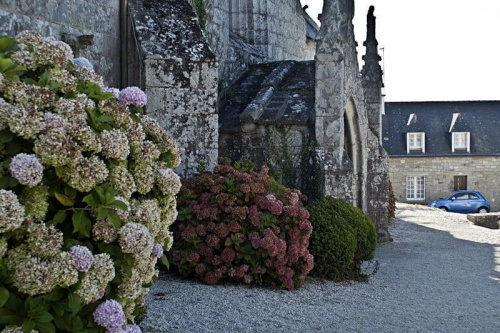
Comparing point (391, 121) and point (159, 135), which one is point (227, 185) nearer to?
point (159, 135)

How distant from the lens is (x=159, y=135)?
391 cm

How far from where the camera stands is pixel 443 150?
37.2 meters

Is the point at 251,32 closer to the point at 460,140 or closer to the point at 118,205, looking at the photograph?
the point at 118,205

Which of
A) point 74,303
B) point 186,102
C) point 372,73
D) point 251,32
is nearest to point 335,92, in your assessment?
point 186,102

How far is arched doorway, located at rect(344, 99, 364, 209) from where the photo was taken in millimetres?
12227

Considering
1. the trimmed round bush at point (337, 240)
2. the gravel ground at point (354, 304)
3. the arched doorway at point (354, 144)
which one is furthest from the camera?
the arched doorway at point (354, 144)

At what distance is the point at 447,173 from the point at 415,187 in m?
1.90

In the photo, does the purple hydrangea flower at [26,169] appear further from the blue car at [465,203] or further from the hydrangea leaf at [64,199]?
the blue car at [465,203]

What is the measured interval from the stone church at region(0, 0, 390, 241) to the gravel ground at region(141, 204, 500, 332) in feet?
5.41

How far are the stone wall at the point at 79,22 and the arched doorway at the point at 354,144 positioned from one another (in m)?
5.27

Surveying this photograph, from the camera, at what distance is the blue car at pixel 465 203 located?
3241cm

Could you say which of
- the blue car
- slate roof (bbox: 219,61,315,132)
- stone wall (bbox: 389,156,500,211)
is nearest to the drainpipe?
slate roof (bbox: 219,61,315,132)

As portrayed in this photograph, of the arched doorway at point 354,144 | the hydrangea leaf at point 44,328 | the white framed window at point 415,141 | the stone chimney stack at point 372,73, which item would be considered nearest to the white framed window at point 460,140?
the white framed window at point 415,141

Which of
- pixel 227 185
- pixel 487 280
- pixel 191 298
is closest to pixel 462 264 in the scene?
pixel 487 280
